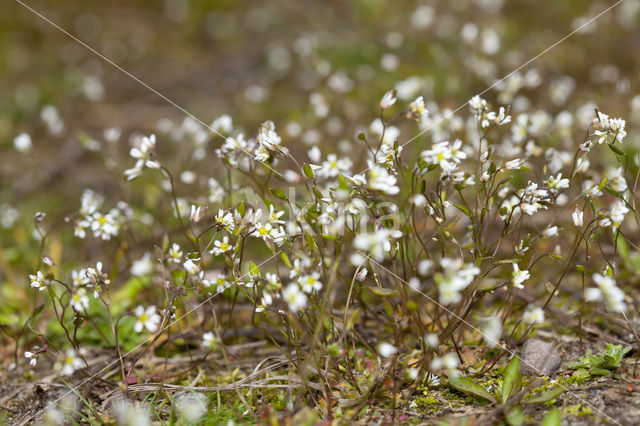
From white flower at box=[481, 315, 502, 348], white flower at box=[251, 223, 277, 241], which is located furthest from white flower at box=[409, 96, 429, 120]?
white flower at box=[481, 315, 502, 348]

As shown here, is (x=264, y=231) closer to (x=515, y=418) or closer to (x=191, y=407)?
(x=191, y=407)

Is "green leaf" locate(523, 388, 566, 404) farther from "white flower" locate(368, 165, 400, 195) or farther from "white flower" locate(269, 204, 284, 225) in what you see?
"white flower" locate(269, 204, 284, 225)

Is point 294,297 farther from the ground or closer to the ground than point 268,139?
closer to the ground

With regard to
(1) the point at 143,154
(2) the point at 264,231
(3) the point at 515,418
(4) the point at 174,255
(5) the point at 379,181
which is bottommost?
(3) the point at 515,418

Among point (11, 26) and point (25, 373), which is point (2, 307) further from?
point (11, 26)

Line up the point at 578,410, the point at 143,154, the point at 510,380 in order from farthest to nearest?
the point at 143,154 → the point at 510,380 → the point at 578,410

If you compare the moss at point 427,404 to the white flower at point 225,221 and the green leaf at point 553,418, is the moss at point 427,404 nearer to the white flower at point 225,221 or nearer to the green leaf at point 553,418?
the green leaf at point 553,418

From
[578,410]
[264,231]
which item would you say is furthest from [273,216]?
[578,410]

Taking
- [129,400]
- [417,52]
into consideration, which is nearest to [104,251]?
[129,400]
